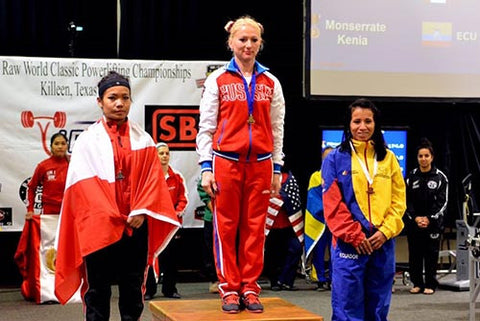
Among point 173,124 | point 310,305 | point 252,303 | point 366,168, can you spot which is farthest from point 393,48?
point 252,303

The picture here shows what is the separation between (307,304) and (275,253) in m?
1.17

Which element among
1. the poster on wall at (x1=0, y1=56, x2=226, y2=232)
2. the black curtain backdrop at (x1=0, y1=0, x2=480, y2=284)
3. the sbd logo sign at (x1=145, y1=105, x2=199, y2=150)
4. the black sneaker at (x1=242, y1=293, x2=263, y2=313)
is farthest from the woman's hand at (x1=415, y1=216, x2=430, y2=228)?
the black sneaker at (x1=242, y1=293, x2=263, y2=313)

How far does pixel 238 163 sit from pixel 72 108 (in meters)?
3.59

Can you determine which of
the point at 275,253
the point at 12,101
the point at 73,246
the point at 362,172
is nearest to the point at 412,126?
the point at 275,253

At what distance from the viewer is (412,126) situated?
27.8 feet

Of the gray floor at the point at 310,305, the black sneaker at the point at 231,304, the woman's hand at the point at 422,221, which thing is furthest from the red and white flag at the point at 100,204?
the woman's hand at the point at 422,221

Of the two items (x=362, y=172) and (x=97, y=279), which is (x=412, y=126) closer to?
(x=362, y=172)

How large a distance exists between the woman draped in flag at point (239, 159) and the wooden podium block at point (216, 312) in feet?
0.25

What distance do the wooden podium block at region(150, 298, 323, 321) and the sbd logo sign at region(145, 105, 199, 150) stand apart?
305 centimetres

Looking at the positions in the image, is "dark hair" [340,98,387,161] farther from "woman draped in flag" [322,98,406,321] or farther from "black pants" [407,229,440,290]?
"black pants" [407,229,440,290]

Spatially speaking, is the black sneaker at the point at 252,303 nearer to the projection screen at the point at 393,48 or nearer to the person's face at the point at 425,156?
the person's face at the point at 425,156

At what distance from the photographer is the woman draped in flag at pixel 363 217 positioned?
423 centimetres

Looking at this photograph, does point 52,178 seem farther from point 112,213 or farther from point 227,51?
point 112,213

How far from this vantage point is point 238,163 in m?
4.11
